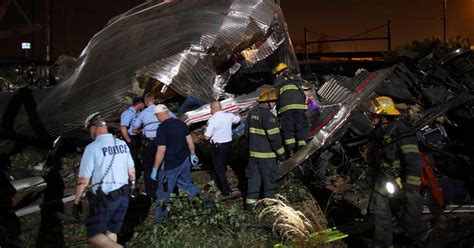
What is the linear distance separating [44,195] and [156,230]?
279 centimetres

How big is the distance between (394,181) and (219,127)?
9.91 feet

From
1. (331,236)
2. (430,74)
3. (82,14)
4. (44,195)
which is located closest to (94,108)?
(44,195)

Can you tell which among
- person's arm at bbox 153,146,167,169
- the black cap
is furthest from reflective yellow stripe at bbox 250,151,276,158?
the black cap

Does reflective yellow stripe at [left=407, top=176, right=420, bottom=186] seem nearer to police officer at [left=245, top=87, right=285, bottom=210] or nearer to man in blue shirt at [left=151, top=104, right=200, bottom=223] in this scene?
police officer at [left=245, top=87, right=285, bottom=210]

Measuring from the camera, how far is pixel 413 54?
30.3 ft

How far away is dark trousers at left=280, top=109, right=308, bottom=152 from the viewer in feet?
24.3

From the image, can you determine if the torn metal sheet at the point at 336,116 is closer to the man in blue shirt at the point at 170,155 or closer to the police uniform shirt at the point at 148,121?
the man in blue shirt at the point at 170,155

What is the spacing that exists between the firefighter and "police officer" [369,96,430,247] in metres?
2.26

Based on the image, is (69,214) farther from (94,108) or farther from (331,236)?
(331,236)

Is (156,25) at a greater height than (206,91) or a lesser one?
greater

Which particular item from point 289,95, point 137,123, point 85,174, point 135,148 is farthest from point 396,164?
point 135,148

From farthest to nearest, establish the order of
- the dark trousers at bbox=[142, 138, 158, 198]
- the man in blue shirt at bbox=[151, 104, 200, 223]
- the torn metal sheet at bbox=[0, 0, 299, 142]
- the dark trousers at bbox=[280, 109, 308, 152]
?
the torn metal sheet at bbox=[0, 0, 299, 142], the dark trousers at bbox=[280, 109, 308, 152], the dark trousers at bbox=[142, 138, 158, 198], the man in blue shirt at bbox=[151, 104, 200, 223]

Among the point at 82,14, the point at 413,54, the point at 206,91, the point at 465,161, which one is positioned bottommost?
the point at 465,161

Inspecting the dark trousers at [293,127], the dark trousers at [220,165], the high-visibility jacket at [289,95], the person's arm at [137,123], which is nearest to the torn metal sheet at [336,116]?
the dark trousers at [293,127]
